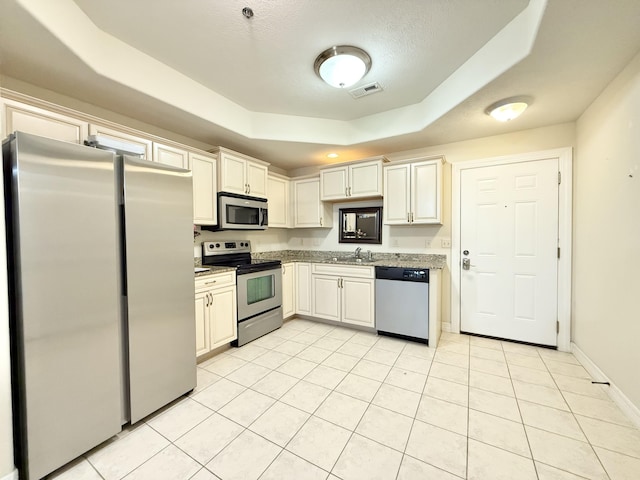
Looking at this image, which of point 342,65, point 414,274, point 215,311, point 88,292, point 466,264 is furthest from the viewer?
point 466,264

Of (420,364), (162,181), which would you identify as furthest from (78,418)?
(420,364)

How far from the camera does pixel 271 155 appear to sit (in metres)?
3.71

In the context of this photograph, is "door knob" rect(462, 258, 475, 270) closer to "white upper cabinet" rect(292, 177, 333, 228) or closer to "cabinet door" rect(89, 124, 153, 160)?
"white upper cabinet" rect(292, 177, 333, 228)

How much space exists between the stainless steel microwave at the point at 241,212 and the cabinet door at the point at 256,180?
3.1 inches

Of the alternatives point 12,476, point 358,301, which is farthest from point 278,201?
point 12,476

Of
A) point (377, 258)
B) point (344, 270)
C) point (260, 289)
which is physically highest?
point (377, 258)

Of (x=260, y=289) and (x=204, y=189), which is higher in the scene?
(x=204, y=189)

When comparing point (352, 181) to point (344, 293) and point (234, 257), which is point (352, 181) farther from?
point (234, 257)

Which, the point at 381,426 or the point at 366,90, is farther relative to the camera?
the point at 366,90

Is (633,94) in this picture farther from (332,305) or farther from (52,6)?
(52,6)

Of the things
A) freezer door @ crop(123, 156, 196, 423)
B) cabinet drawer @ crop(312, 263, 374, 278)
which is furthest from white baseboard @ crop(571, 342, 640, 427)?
freezer door @ crop(123, 156, 196, 423)

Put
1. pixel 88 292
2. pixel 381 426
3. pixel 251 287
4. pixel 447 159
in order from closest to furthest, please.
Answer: pixel 88 292 < pixel 381 426 < pixel 251 287 < pixel 447 159

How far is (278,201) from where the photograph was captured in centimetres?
396

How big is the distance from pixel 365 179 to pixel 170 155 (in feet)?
7.51
